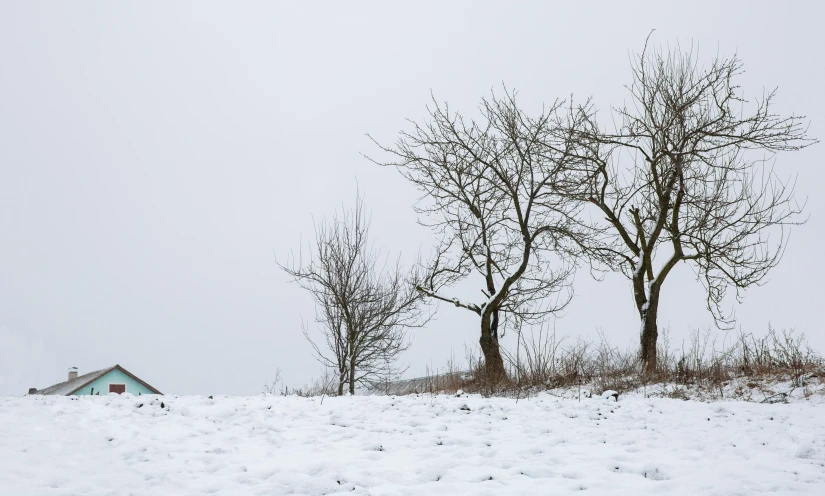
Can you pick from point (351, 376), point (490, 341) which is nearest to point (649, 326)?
point (490, 341)

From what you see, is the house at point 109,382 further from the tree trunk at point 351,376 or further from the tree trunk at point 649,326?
the tree trunk at point 649,326

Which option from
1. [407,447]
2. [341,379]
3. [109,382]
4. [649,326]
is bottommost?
[407,447]

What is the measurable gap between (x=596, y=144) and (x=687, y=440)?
7567 mm

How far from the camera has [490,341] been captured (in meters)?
11.9

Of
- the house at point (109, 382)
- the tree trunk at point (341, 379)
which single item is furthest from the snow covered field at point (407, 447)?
A: the house at point (109, 382)

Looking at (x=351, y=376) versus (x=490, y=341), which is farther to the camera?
(x=351, y=376)

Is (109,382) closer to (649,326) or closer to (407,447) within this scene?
(649,326)

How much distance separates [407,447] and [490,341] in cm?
680

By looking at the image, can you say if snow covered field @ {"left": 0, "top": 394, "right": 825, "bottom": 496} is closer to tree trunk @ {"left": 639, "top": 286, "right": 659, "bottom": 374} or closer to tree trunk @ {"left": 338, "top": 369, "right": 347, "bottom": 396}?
tree trunk @ {"left": 639, "top": 286, "right": 659, "bottom": 374}

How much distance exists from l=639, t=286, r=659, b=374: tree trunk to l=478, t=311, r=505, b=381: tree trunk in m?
2.81

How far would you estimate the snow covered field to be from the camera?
4305mm

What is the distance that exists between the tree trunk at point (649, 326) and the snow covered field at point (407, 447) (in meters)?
4.25

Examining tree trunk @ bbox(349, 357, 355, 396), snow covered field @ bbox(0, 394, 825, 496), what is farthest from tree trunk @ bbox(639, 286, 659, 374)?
tree trunk @ bbox(349, 357, 355, 396)

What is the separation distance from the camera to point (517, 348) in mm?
8969
